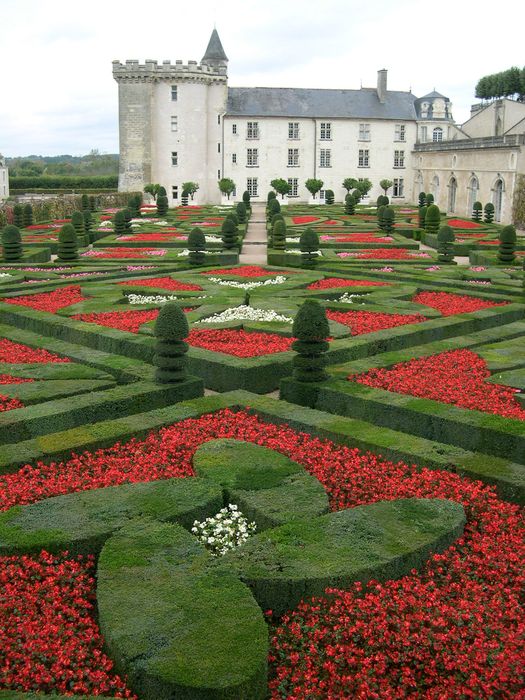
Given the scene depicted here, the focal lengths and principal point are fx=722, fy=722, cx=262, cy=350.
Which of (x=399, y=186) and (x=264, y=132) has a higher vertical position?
(x=264, y=132)

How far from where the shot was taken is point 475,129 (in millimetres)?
58375

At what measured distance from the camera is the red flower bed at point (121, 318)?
47.3 feet

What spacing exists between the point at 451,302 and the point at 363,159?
48.2 meters

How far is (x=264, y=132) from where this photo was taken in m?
60.8

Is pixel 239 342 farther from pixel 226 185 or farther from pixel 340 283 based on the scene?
pixel 226 185

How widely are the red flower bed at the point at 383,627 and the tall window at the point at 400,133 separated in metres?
59.2

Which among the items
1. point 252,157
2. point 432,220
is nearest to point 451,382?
point 432,220

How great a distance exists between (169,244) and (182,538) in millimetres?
24187

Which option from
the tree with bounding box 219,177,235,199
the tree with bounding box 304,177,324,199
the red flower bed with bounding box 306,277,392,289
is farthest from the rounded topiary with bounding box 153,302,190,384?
the tree with bounding box 304,177,324,199

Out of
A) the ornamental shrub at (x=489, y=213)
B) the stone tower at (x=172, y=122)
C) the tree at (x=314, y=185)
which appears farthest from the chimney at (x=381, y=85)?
the ornamental shrub at (x=489, y=213)

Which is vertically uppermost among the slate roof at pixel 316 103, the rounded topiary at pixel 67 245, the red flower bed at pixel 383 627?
the slate roof at pixel 316 103

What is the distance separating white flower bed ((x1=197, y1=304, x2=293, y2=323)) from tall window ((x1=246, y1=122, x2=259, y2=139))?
47843 millimetres

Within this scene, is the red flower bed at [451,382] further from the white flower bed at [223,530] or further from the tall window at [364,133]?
the tall window at [364,133]

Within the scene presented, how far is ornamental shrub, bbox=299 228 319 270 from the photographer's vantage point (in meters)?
22.7
